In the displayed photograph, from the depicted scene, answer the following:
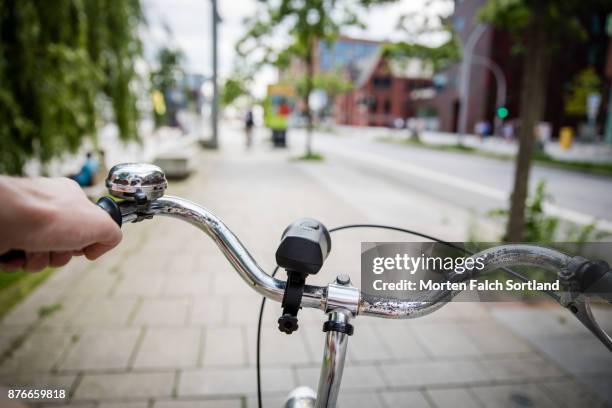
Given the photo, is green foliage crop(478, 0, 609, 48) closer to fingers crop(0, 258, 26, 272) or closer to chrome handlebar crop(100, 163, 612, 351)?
chrome handlebar crop(100, 163, 612, 351)

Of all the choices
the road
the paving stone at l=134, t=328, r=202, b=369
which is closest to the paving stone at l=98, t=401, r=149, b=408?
the paving stone at l=134, t=328, r=202, b=369

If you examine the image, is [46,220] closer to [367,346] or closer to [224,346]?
[224,346]

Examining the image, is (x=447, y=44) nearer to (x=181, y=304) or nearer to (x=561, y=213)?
(x=561, y=213)

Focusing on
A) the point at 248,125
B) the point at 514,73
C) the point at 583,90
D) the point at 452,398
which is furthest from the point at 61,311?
the point at 514,73

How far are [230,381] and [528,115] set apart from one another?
374 centimetres

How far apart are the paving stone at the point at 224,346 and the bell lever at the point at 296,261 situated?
2237 millimetres

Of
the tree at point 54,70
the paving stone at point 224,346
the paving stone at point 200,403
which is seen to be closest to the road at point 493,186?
the paving stone at point 224,346

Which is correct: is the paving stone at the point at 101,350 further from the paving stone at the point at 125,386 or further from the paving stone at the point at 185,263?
the paving stone at the point at 185,263

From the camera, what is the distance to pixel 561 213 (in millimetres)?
8695

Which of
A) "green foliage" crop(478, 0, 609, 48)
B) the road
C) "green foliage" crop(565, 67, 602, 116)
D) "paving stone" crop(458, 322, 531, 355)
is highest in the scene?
"green foliage" crop(565, 67, 602, 116)

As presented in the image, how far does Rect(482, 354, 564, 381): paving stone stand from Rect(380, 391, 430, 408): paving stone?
55 centimetres

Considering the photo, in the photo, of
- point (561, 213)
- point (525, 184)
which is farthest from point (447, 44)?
point (525, 184)

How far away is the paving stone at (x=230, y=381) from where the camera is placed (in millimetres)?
2650

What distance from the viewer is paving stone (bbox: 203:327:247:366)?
2969 mm
